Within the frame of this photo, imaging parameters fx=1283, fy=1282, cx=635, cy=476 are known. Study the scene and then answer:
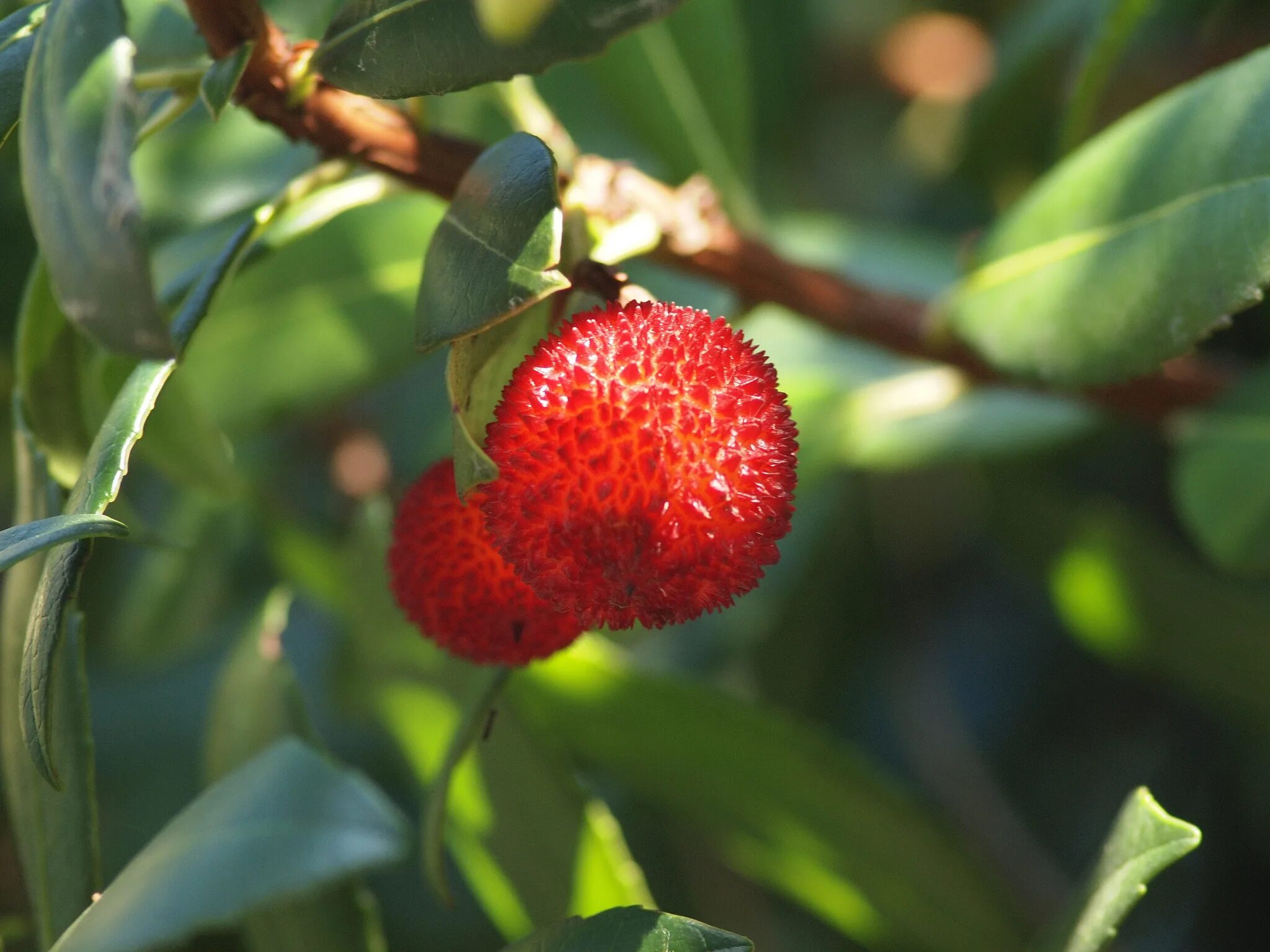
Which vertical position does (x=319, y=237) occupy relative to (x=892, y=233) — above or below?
above

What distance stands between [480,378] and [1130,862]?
421 millimetres

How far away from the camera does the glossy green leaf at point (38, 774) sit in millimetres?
682

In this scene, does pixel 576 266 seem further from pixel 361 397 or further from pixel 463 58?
pixel 361 397

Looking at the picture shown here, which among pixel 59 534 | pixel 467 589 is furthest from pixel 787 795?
pixel 59 534

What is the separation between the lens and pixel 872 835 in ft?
3.79

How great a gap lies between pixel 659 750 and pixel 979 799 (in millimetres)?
606

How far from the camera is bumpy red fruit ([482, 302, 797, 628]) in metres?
0.60

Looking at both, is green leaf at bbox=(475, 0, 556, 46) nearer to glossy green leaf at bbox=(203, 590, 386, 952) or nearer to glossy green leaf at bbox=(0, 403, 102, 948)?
glossy green leaf at bbox=(0, 403, 102, 948)

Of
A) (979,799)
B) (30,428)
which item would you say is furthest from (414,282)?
(979,799)

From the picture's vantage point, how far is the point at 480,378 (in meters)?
0.64

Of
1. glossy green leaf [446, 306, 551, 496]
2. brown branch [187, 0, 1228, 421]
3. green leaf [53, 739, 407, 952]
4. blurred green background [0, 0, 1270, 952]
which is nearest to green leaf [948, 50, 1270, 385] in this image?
brown branch [187, 0, 1228, 421]

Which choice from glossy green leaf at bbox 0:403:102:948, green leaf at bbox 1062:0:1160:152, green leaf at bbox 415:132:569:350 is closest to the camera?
green leaf at bbox 415:132:569:350

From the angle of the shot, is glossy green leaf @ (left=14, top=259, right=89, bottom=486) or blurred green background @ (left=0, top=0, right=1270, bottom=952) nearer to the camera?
glossy green leaf @ (left=14, top=259, right=89, bottom=486)

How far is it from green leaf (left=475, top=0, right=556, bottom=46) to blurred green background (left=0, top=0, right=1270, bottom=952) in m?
0.38
